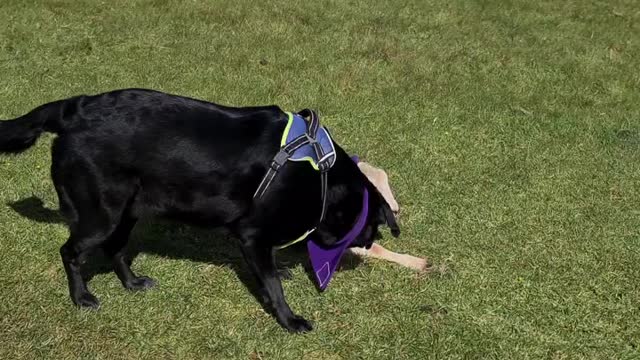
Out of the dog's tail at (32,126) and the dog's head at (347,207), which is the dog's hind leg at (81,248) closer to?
the dog's tail at (32,126)

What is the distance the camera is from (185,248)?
15.2 feet

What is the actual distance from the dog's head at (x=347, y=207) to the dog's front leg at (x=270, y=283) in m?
0.36

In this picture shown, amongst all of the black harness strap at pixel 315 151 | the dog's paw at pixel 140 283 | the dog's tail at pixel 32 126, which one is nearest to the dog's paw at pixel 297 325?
the black harness strap at pixel 315 151

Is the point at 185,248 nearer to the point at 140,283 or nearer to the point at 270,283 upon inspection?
the point at 140,283

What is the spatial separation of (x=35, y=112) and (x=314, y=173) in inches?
61.9

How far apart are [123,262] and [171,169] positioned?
0.98m

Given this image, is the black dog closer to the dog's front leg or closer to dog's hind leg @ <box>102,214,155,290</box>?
the dog's front leg

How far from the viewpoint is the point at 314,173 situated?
12.0ft

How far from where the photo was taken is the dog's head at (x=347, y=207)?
3.80m

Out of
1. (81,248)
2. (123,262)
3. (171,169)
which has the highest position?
(171,169)

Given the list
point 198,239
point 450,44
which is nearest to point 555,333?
point 198,239

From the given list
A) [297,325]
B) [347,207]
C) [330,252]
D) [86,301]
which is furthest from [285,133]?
[86,301]

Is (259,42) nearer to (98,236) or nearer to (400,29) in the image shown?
(400,29)

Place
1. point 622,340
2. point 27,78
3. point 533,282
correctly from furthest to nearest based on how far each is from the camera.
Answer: point 27,78 → point 533,282 → point 622,340
